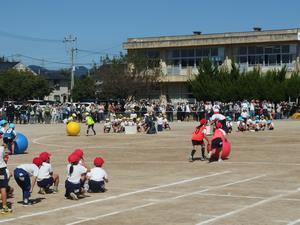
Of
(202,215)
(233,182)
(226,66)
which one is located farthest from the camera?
(226,66)

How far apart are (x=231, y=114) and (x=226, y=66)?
23.2 meters

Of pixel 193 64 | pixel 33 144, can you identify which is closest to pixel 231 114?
pixel 33 144

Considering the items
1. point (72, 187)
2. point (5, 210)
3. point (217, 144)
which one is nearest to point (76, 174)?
point (72, 187)

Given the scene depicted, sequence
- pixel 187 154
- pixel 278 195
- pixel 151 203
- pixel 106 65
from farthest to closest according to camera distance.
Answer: pixel 106 65 < pixel 187 154 < pixel 278 195 < pixel 151 203

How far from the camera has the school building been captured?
69938 millimetres

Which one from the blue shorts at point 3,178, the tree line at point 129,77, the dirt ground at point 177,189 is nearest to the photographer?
the dirt ground at point 177,189

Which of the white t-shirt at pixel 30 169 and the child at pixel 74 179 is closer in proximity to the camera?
the white t-shirt at pixel 30 169

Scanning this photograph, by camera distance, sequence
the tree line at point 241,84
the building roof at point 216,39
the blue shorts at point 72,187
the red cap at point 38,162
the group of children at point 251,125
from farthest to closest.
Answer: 1. the building roof at point 216,39
2. the tree line at point 241,84
3. the group of children at point 251,125
4. the red cap at point 38,162
5. the blue shorts at point 72,187

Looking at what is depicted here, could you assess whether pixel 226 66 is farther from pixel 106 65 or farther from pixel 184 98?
pixel 106 65

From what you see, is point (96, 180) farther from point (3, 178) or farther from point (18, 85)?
point (18, 85)

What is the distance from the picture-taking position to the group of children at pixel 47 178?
13438 millimetres

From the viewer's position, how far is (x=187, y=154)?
25.0m

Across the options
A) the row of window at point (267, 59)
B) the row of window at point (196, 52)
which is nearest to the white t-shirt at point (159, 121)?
the row of window at point (267, 59)

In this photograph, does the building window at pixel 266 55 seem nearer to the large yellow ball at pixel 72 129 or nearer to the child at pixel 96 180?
the large yellow ball at pixel 72 129
